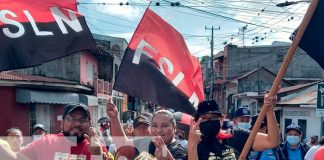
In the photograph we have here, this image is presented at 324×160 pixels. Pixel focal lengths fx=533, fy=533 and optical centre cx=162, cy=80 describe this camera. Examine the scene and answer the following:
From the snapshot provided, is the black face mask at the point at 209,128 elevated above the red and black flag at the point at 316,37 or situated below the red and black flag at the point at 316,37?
below

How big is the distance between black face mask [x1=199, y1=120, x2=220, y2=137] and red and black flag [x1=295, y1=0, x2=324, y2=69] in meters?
0.99

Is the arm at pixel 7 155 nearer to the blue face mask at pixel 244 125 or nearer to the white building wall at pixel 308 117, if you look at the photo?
the blue face mask at pixel 244 125

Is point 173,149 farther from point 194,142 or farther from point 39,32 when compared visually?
point 39,32

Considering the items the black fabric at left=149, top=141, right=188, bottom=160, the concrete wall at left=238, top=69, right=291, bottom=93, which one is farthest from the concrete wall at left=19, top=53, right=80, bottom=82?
the black fabric at left=149, top=141, right=188, bottom=160

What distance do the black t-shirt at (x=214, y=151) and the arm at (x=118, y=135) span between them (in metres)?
0.81

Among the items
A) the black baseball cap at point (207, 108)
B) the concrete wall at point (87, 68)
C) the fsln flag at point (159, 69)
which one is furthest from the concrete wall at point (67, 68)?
the black baseball cap at point (207, 108)

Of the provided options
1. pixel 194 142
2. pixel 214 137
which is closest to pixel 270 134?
pixel 214 137

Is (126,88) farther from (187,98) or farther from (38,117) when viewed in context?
(38,117)

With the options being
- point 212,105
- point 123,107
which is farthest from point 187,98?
point 123,107

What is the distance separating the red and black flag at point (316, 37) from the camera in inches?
170

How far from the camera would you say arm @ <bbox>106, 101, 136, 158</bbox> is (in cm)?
489

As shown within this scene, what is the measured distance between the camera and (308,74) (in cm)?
5309

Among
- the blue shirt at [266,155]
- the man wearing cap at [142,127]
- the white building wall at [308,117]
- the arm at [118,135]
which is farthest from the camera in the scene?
the white building wall at [308,117]

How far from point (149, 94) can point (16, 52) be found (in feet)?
5.45
